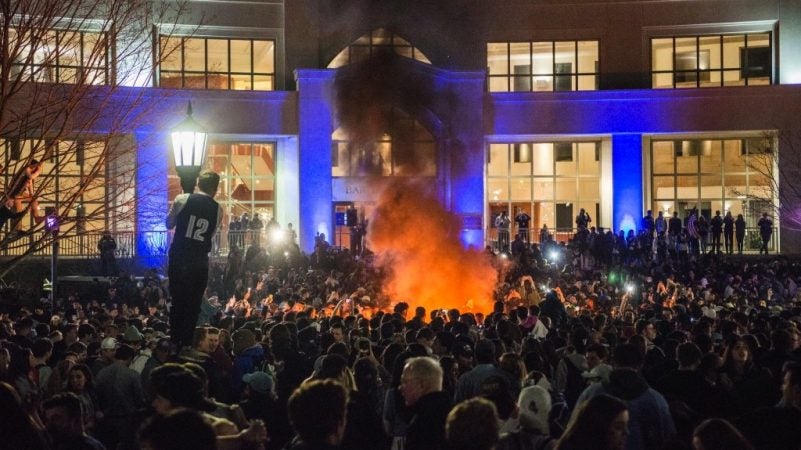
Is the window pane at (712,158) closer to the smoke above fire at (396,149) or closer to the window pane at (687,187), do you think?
the window pane at (687,187)

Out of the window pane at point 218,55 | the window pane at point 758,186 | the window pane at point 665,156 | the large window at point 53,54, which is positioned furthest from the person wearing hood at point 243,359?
the window pane at point 665,156

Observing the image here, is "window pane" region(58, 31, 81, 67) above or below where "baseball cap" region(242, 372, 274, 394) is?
above

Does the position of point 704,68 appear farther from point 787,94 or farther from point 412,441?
point 412,441

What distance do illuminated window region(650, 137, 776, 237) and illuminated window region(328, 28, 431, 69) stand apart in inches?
416

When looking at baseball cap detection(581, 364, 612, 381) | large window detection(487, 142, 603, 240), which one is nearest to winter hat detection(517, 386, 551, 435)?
baseball cap detection(581, 364, 612, 381)

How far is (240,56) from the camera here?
1467 inches

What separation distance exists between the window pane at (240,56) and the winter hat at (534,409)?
106 ft

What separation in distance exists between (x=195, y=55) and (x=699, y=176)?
20.2 metres

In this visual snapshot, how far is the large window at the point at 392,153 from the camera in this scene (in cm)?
3725

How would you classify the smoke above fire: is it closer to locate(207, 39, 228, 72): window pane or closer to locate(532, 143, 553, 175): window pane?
locate(207, 39, 228, 72): window pane

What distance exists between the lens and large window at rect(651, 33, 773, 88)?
127 ft

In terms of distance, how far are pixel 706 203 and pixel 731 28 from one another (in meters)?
6.90

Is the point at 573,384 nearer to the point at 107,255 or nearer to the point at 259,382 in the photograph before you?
the point at 259,382

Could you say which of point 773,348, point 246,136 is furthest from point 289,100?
point 773,348
